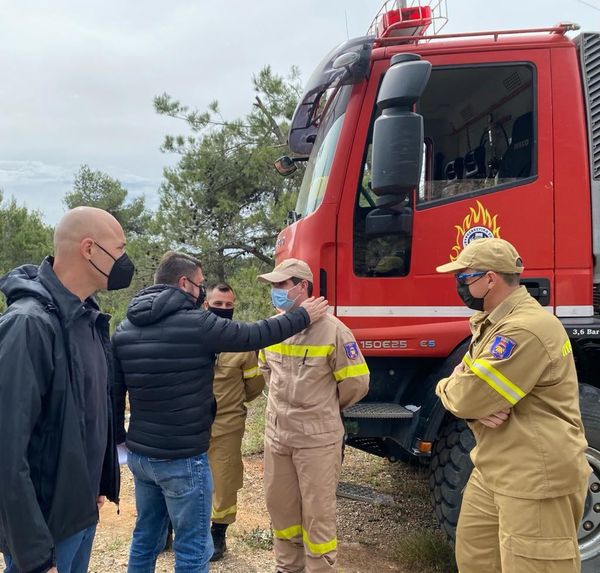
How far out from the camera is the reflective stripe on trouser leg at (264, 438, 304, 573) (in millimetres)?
2713

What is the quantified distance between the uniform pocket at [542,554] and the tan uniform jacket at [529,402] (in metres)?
0.17

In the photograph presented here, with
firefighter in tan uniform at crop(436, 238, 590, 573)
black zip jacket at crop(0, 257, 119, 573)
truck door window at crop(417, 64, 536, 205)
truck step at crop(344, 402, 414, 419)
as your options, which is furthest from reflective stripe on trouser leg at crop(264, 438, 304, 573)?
truck door window at crop(417, 64, 536, 205)

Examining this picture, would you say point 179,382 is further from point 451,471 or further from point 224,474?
point 451,471

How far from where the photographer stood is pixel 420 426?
2.66 m

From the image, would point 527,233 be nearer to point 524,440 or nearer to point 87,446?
point 524,440

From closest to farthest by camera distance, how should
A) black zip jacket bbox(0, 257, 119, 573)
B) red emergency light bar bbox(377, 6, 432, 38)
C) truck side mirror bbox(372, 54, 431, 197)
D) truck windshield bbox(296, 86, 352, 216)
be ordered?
black zip jacket bbox(0, 257, 119, 573), truck side mirror bbox(372, 54, 431, 197), truck windshield bbox(296, 86, 352, 216), red emergency light bar bbox(377, 6, 432, 38)

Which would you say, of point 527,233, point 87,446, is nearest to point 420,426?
point 527,233

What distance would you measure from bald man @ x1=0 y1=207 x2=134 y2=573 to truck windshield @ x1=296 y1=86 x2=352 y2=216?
1.38 metres

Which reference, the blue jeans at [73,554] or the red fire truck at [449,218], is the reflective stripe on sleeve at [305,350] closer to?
the red fire truck at [449,218]

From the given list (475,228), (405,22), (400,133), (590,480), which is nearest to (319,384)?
(475,228)

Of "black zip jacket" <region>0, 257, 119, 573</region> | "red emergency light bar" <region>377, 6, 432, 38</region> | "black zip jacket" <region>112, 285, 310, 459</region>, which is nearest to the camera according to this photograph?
"black zip jacket" <region>0, 257, 119, 573</region>

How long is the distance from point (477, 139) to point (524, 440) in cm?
169

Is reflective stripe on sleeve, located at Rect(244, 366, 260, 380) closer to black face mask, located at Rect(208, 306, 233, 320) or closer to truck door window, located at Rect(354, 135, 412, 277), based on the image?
black face mask, located at Rect(208, 306, 233, 320)

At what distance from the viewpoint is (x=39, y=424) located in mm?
1462
